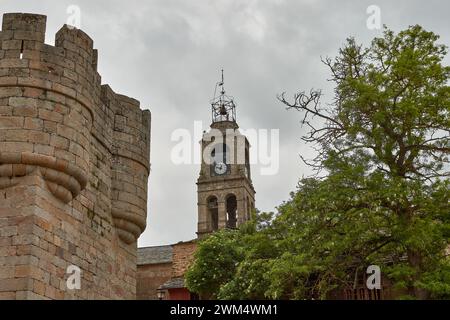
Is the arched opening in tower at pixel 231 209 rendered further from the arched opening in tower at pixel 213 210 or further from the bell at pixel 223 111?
the bell at pixel 223 111

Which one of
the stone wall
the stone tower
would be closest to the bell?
the stone wall

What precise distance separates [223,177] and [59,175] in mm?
47748

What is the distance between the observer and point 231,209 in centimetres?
5797

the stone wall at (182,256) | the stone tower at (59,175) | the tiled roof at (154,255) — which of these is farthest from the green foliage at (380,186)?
the tiled roof at (154,255)

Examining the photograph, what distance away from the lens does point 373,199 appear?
1483 centimetres

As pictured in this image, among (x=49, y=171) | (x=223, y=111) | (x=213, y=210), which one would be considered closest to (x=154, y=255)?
(x=213, y=210)

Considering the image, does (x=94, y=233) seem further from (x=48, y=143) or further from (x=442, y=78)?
(x=442, y=78)

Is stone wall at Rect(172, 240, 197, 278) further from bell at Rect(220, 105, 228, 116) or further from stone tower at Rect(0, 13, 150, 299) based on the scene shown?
bell at Rect(220, 105, 228, 116)

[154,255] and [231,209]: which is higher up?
[231,209]

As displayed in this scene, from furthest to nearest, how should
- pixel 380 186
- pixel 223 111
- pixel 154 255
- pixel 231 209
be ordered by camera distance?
1. pixel 223 111
2. pixel 231 209
3. pixel 154 255
4. pixel 380 186

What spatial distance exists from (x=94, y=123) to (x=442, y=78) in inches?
325

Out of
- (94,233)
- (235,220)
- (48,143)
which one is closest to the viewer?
(48,143)

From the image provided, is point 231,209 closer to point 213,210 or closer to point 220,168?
Result: point 213,210
